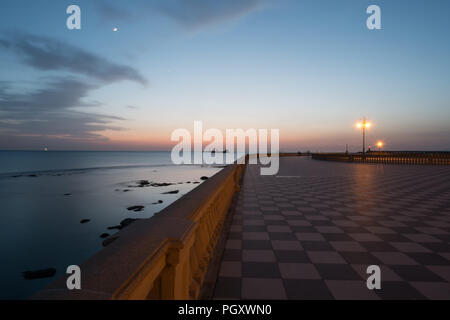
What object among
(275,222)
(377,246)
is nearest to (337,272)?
(377,246)

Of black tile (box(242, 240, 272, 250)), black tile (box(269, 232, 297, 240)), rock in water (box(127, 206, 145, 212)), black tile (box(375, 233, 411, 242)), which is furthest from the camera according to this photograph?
rock in water (box(127, 206, 145, 212))

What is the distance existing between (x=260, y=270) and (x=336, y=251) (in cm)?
132

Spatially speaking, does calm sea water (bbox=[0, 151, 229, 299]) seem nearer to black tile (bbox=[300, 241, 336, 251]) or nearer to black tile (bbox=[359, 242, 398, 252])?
black tile (bbox=[300, 241, 336, 251])

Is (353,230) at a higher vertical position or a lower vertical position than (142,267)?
lower

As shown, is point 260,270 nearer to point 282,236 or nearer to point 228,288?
point 228,288

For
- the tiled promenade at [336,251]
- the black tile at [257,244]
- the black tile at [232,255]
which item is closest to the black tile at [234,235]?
the tiled promenade at [336,251]

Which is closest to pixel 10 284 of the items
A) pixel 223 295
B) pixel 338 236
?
pixel 223 295

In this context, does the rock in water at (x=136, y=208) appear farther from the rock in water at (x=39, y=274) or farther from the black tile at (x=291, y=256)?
the black tile at (x=291, y=256)

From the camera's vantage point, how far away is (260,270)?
306cm

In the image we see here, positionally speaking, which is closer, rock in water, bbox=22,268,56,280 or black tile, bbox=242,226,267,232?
black tile, bbox=242,226,267,232

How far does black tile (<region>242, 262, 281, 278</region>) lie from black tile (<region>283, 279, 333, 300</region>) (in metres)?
0.21

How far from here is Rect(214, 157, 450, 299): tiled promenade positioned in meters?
2.62

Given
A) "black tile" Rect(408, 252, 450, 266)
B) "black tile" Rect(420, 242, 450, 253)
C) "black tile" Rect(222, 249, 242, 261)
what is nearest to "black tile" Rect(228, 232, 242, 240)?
"black tile" Rect(222, 249, 242, 261)

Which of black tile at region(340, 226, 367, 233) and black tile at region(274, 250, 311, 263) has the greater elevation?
black tile at region(340, 226, 367, 233)
